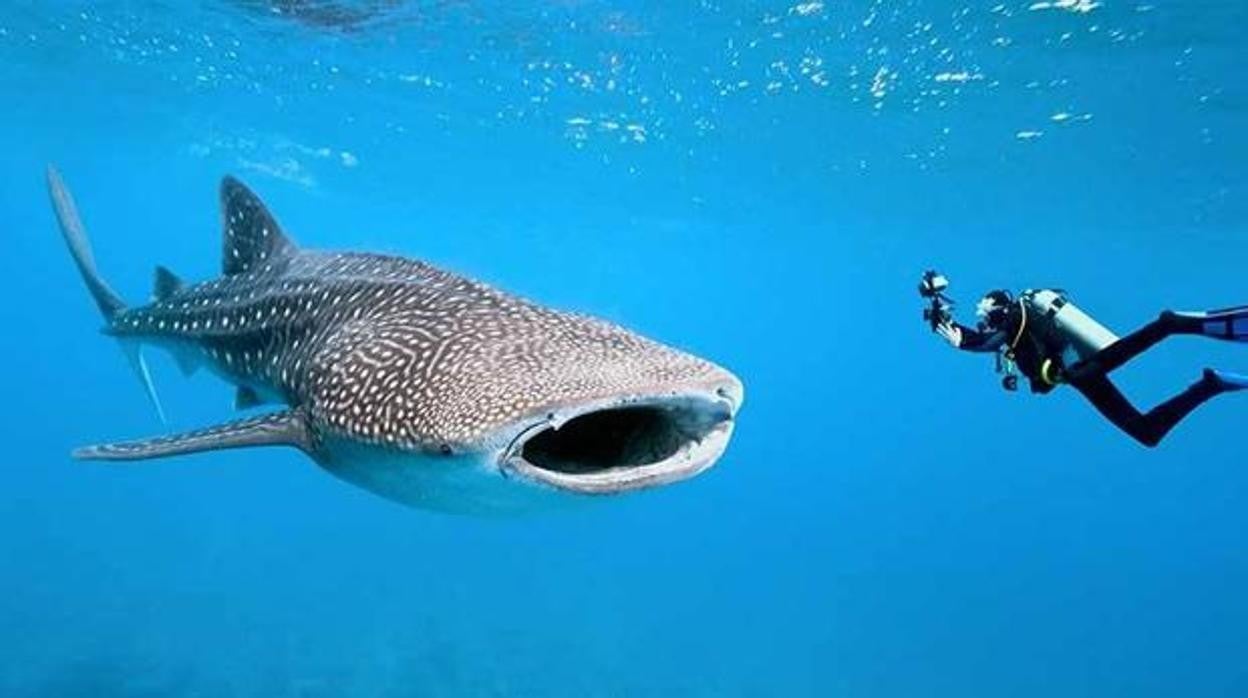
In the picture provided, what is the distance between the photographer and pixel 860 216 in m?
36.2

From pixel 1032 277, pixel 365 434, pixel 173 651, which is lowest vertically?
pixel 173 651

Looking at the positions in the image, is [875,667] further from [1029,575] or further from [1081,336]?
[1029,575]

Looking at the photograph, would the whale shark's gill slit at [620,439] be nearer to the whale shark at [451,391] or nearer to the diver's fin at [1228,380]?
the whale shark at [451,391]

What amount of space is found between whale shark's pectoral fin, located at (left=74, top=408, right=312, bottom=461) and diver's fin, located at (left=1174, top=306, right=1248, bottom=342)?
5621 millimetres

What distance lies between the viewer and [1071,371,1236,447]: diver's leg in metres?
6.66

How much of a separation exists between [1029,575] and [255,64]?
57.9m

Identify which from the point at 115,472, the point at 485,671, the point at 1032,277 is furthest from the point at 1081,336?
the point at 1032,277

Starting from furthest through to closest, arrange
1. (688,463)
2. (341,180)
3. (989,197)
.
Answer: (341,180) → (989,197) → (688,463)

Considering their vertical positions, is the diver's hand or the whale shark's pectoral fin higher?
the diver's hand

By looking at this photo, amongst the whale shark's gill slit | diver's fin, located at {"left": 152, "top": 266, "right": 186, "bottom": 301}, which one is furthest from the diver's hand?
diver's fin, located at {"left": 152, "top": 266, "right": 186, "bottom": 301}

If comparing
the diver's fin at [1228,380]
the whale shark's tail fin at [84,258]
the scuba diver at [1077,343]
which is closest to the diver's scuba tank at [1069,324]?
the scuba diver at [1077,343]

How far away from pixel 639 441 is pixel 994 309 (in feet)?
15.6

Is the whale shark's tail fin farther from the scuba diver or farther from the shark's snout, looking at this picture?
the scuba diver

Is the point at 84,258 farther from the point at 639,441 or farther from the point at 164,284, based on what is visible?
the point at 639,441
